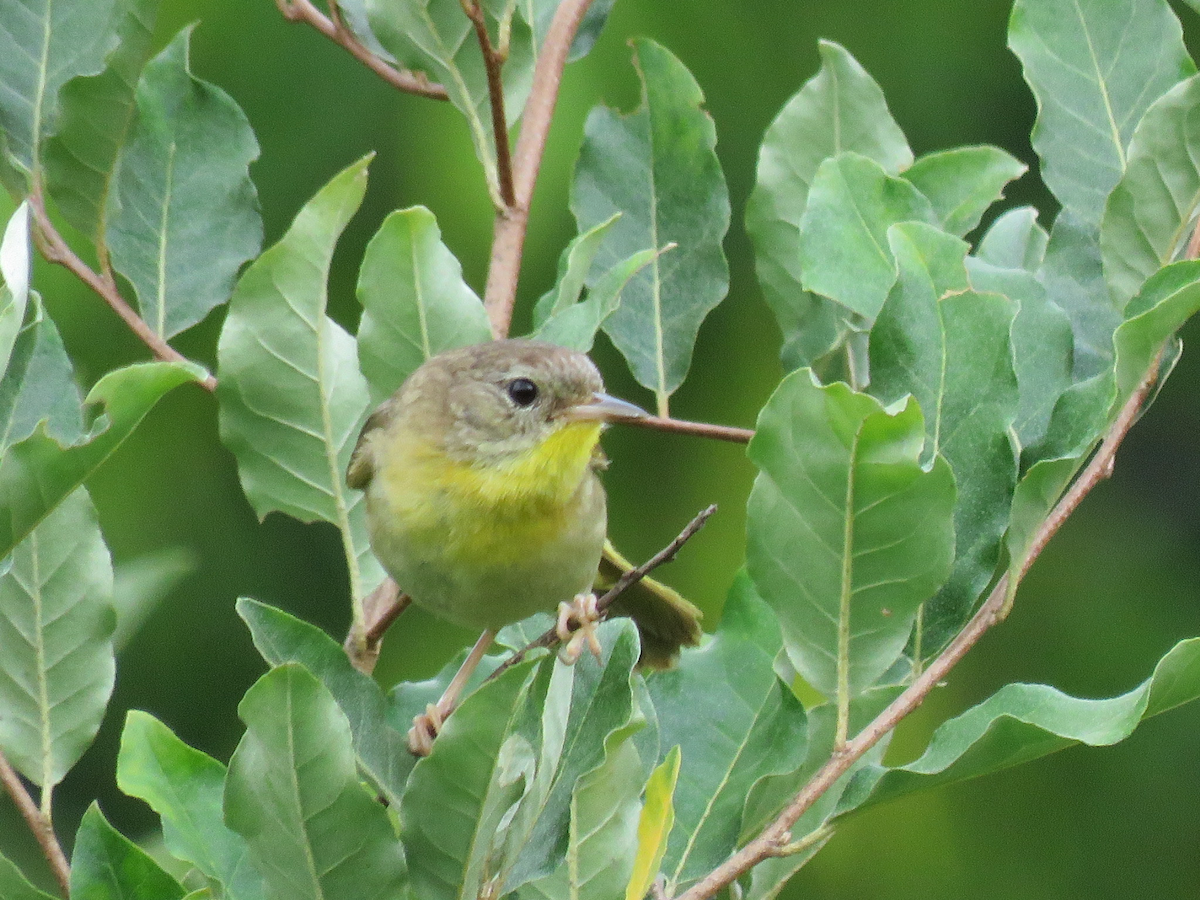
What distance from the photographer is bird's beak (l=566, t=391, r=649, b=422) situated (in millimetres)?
2426

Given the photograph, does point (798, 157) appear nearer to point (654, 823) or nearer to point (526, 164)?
point (526, 164)

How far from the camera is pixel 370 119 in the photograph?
3717 millimetres

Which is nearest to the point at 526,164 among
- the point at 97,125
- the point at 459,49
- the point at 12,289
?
the point at 459,49

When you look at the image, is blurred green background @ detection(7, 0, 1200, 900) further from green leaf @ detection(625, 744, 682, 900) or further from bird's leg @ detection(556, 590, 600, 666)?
green leaf @ detection(625, 744, 682, 900)

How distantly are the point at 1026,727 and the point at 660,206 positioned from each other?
105cm

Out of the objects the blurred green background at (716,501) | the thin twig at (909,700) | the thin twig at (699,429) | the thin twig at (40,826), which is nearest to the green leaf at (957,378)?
the thin twig at (909,700)

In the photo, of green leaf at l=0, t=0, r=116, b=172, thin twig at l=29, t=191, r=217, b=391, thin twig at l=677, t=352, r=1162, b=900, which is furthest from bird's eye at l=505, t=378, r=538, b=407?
thin twig at l=677, t=352, r=1162, b=900

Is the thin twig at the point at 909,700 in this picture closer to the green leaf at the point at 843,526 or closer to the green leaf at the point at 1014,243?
the green leaf at the point at 843,526

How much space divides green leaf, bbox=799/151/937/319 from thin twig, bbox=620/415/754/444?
0.68ft

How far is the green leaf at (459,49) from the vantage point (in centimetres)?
210

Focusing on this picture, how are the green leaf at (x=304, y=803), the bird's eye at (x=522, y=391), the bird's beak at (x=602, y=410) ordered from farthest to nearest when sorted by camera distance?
the bird's eye at (x=522, y=391)
the bird's beak at (x=602, y=410)
the green leaf at (x=304, y=803)

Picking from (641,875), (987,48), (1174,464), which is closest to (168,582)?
(641,875)

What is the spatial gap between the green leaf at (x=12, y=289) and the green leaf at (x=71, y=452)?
0.36 ft

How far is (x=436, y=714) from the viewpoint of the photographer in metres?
2.02
